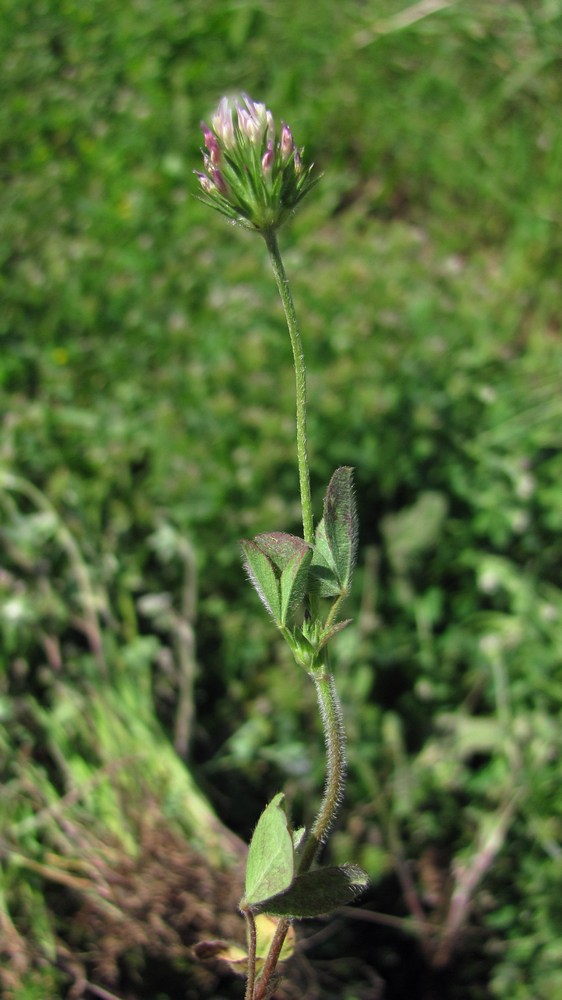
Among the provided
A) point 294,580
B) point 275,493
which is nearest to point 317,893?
point 294,580

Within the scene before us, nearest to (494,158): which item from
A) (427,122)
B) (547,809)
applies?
(427,122)

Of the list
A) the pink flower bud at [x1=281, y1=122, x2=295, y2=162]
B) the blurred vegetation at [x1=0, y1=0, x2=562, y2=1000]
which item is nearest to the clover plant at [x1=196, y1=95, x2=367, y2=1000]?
the pink flower bud at [x1=281, y1=122, x2=295, y2=162]

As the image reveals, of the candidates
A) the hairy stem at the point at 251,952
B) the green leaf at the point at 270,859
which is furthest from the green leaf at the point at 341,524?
the hairy stem at the point at 251,952

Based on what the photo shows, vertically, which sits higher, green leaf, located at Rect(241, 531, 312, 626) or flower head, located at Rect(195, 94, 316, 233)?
flower head, located at Rect(195, 94, 316, 233)

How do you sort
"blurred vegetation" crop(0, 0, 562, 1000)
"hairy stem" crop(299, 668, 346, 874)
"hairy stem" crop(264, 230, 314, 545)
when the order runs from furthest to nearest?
1. "blurred vegetation" crop(0, 0, 562, 1000)
2. "hairy stem" crop(299, 668, 346, 874)
3. "hairy stem" crop(264, 230, 314, 545)

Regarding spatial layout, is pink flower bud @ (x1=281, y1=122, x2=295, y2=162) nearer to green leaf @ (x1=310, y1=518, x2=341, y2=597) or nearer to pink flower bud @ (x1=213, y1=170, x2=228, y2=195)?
pink flower bud @ (x1=213, y1=170, x2=228, y2=195)

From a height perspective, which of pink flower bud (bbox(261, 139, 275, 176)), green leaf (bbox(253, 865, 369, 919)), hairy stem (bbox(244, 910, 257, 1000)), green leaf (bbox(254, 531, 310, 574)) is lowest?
hairy stem (bbox(244, 910, 257, 1000))
